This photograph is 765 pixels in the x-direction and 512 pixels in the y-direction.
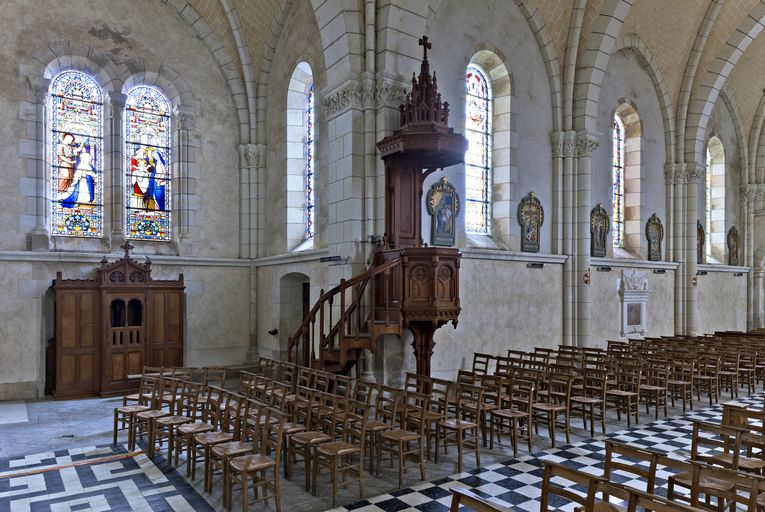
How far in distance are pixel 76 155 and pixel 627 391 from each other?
12.3 metres

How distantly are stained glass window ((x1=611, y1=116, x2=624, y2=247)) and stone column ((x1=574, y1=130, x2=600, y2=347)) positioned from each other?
118 inches

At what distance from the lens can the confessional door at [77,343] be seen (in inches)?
438

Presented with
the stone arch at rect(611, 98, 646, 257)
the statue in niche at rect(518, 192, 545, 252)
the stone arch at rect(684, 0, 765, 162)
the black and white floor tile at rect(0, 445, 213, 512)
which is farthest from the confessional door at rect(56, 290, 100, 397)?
the stone arch at rect(684, 0, 765, 162)

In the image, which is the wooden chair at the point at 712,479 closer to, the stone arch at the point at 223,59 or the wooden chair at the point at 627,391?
the wooden chair at the point at 627,391

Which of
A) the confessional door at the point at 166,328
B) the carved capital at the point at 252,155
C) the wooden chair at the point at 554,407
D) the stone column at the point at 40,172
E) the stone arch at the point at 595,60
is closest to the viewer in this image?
the wooden chair at the point at 554,407

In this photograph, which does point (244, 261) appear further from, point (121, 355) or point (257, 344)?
point (121, 355)

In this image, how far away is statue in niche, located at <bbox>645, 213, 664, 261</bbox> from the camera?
654 inches

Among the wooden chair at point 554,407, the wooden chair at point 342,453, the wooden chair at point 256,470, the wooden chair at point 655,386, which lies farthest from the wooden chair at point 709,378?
the wooden chair at point 256,470

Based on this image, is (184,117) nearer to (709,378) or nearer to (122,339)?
(122,339)

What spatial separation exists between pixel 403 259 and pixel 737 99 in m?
17.9

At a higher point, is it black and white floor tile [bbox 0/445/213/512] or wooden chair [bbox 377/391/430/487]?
wooden chair [bbox 377/391/430/487]

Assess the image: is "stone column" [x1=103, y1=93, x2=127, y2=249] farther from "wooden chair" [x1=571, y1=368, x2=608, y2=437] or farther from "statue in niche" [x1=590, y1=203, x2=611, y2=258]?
"statue in niche" [x1=590, y1=203, x2=611, y2=258]

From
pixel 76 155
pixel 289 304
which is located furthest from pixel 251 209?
pixel 76 155

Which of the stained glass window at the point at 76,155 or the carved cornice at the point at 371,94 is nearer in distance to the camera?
the carved cornice at the point at 371,94
